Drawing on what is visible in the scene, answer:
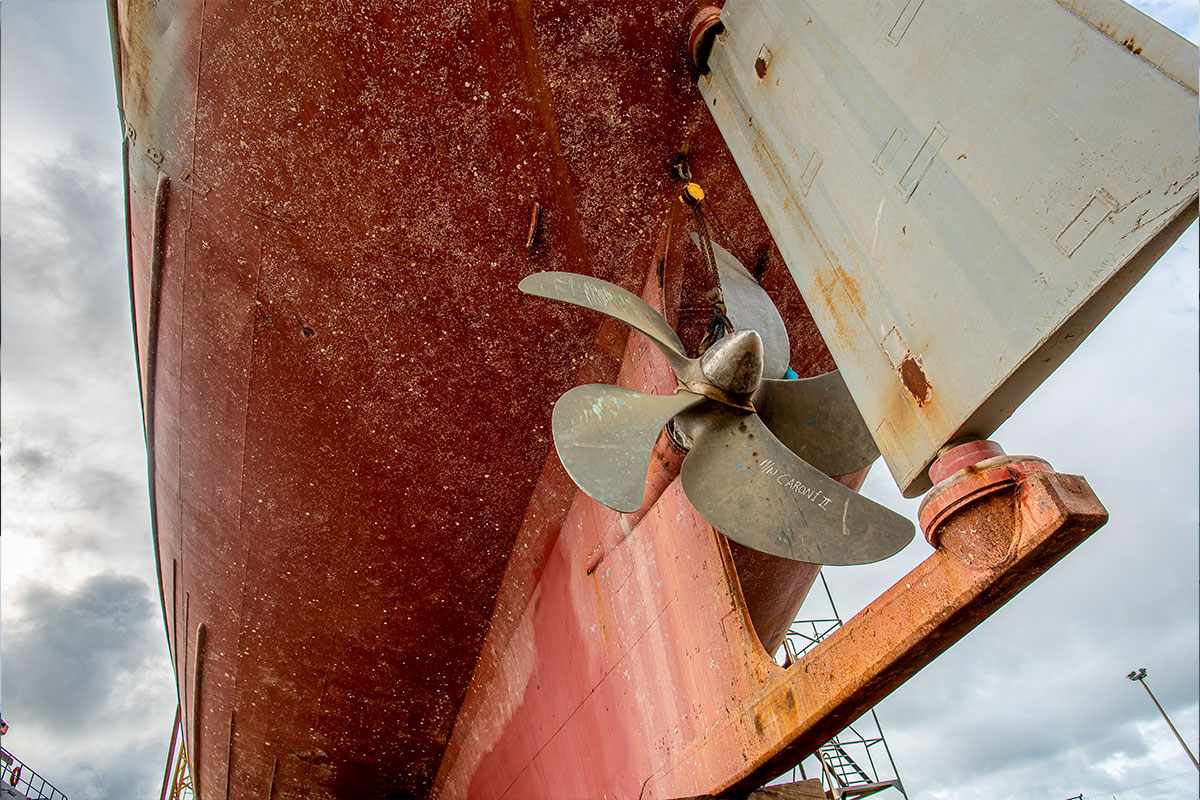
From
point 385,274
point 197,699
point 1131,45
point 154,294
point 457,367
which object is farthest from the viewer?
point 197,699

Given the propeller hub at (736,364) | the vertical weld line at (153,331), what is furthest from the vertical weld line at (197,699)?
the propeller hub at (736,364)

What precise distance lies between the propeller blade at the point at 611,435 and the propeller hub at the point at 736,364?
0.37 ft

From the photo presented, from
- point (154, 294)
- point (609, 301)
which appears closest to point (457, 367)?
point (609, 301)

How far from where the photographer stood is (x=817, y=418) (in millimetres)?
3201

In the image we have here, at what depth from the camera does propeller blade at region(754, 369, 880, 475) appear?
3170mm

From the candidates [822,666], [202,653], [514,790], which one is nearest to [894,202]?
[822,666]

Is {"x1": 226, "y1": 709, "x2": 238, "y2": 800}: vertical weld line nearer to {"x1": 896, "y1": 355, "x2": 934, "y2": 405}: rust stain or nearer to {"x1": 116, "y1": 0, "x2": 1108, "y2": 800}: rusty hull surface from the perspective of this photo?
{"x1": 116, "y1": 0, "x2": 1108, "y2": 800}: rusty hull surface

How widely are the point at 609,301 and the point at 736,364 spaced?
570 millimetres

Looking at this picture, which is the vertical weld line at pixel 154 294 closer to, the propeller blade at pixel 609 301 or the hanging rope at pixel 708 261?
the propeller blade at pixel 609 301

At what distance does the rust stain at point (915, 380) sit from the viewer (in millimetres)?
1979

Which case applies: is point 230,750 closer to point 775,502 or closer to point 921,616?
point 775,502

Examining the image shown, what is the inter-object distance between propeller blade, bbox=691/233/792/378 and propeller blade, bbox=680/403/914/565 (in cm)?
50

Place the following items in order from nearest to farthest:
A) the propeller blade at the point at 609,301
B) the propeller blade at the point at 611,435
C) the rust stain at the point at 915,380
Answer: the rust stain at the point at 915,380 → the propeller blade at the point at 611,435 → the propeller blade at the point at 609,301

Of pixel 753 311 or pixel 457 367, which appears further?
pixel 457 367
